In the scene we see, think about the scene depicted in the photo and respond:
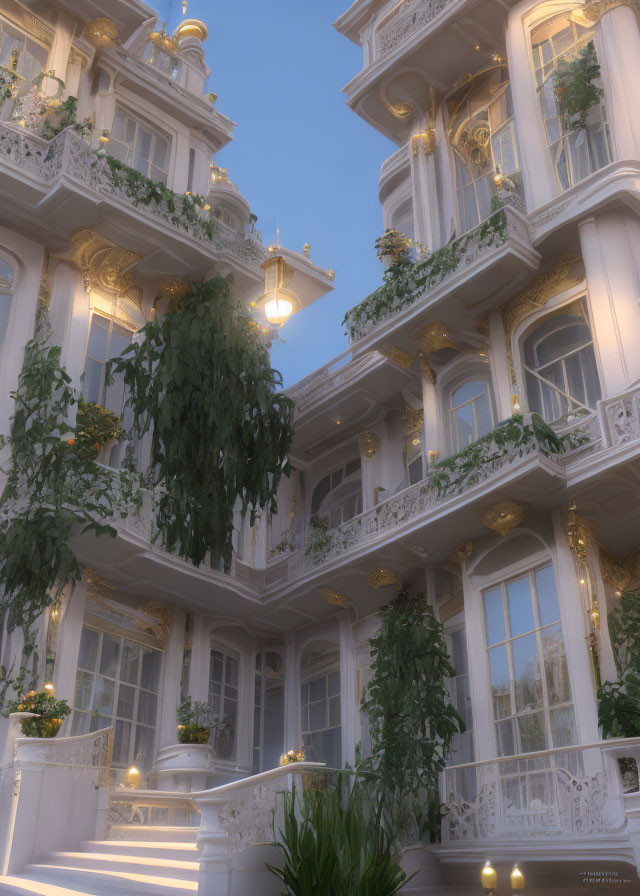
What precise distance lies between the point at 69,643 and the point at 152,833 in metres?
3.18

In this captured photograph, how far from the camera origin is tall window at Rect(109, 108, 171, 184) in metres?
Result: 16.8

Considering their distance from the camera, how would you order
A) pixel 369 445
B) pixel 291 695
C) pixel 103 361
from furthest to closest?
pixel 369 445 → pixel 291 695 → pixel 103 361

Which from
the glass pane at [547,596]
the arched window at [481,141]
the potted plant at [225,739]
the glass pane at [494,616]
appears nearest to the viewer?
the glass pane at [547,596]

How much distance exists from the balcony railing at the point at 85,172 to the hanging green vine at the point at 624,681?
856cm

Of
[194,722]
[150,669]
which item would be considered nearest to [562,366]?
[194,722]

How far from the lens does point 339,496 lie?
1683cm

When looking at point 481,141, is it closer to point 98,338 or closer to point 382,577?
point 98,338

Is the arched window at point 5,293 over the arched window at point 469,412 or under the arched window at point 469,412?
over

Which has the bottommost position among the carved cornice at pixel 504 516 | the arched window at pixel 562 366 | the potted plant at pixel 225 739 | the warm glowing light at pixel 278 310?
the potted plant at pixel 225 739

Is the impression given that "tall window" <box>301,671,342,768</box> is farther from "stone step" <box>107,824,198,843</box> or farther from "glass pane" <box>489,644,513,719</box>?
"stone step" <box>107,824,198,843</box>

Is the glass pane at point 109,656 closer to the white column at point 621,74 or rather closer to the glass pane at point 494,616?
the glass pane at point 494,616

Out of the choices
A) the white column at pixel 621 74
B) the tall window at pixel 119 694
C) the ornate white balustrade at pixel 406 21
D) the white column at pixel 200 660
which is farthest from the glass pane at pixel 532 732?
the ornate white balustrade at pixel 406 21

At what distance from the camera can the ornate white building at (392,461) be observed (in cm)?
1003

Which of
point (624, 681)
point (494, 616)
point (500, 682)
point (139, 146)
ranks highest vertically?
point (139, 146)
